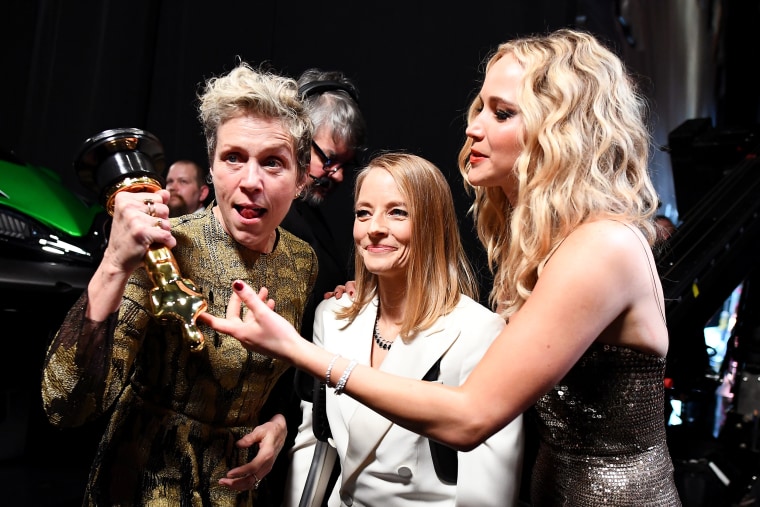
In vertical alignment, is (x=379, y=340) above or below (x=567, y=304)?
below

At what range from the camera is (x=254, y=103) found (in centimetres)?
175

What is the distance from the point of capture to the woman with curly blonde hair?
1492 millimetres

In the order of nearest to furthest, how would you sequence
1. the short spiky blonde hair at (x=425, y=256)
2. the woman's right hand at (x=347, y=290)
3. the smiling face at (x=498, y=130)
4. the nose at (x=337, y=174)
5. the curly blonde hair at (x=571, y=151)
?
1. the curly blonde hair at (x=571, y=151)
2. the smiling face at (x=498, y=130)
3. the short spiky blonde hair at (x=425, y=256)
4. the woman's right hand at (x=347, y=290)
5. the nose at (x=337, y=174)

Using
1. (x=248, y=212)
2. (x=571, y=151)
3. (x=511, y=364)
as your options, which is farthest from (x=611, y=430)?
(x=248, y=212)

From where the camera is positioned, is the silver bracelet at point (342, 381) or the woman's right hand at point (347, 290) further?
the woman's right hand at point (347, 290)

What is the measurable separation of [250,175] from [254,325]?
0.45 meters

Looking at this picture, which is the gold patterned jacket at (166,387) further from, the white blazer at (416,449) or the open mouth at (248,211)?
the white blazer at (416,449)

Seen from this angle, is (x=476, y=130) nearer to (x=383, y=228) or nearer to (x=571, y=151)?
(x=571, y=151)

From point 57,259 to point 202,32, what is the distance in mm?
2409

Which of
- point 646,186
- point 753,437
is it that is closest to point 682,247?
point 753,437

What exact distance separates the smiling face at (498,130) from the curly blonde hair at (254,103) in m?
0.41

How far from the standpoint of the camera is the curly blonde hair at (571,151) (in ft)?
5.45

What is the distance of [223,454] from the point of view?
174 cm

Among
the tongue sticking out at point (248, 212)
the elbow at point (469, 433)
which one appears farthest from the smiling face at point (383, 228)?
the elbow at point (469, 433)
